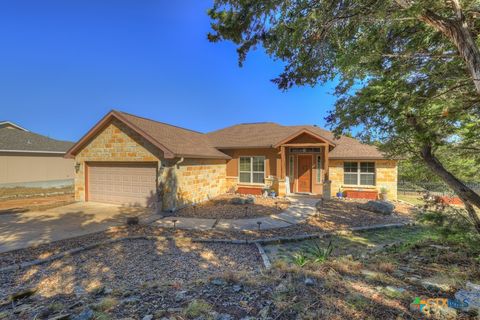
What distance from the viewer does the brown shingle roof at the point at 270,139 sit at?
13943 mm

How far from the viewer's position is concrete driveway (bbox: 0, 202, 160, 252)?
6748 mm

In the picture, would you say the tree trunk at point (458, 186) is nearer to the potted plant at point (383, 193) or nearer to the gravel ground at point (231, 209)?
the gravel ground at point (231, 209)

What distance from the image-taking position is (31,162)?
754 inches

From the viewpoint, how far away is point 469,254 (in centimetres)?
444

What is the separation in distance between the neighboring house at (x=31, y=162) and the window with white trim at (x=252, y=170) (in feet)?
53.5

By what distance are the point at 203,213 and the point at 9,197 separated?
14085 millimetres

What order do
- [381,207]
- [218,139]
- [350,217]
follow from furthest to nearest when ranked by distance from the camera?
1. [218,139]
2. [381,207]
3. [350,217]

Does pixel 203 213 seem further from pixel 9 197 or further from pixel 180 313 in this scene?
pixel 9 197

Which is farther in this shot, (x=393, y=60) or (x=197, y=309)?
(x=393, y=60)

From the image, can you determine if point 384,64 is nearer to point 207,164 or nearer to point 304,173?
point 207,164

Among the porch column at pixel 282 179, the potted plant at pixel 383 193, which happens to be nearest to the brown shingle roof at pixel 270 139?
the porch column at pixel 282 179

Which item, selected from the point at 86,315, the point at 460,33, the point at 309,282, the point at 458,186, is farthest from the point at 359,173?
the point at 86,315

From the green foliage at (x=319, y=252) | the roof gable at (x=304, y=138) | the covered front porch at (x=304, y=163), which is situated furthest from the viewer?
the covered front porch at (x=304, y=163)

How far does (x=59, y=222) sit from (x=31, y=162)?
51.6 feet
